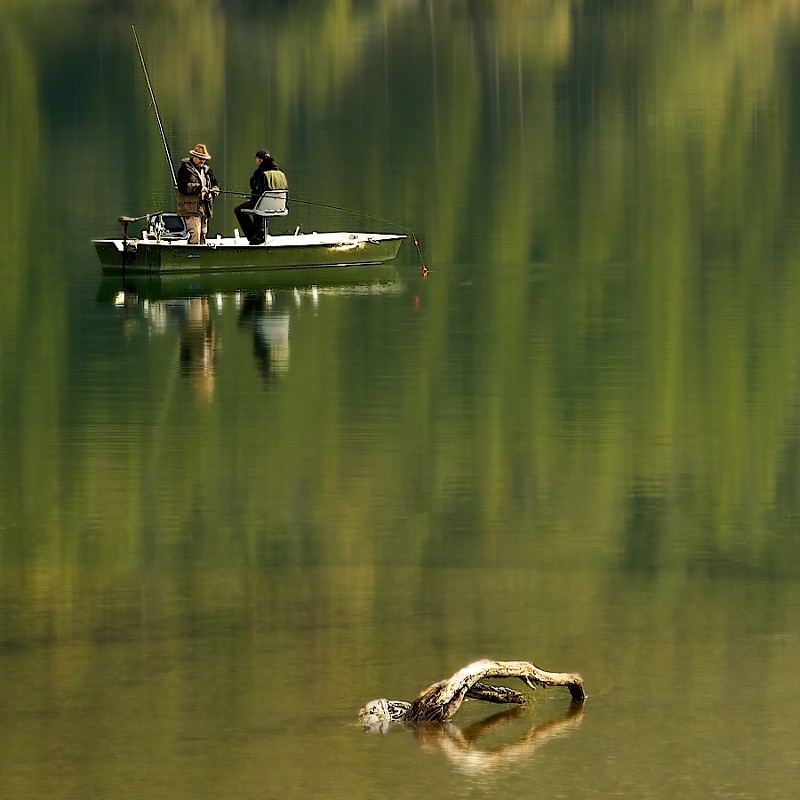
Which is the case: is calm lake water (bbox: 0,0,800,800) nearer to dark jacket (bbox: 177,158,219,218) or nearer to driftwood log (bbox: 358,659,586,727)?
driftwood log (bbox: 358,659,586,727)

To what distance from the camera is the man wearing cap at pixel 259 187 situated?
32688mm

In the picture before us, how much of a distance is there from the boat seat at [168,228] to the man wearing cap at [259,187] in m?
0.70

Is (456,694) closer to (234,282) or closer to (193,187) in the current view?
(193,187)

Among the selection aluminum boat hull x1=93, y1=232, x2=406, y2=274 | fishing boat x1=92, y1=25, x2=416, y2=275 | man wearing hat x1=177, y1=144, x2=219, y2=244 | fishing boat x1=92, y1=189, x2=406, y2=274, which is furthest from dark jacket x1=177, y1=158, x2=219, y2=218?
aluminum boat hull x1=93, y1=232, x2=406, y2=274

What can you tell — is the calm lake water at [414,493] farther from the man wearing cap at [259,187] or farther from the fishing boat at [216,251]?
the man wearing cap at [259,187]

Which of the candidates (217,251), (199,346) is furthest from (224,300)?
(199,346)

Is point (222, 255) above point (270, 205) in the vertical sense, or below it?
below

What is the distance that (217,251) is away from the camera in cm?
3269

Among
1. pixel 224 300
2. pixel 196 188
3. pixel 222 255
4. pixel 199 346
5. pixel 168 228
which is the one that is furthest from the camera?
pixel 168 228

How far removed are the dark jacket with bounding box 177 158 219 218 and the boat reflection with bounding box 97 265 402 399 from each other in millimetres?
956

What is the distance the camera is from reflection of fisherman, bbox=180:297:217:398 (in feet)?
81.1

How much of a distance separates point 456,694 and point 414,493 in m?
6.16

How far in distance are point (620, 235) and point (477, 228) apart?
210 centimetres

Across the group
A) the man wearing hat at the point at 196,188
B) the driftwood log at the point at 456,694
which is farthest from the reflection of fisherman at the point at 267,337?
the driftwood log at the point at 456,694
